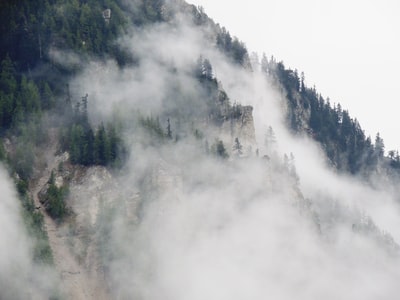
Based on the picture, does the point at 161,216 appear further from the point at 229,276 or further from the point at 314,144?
the point at 314,144

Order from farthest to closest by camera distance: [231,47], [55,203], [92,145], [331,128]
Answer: [331,128] < [231,47] < [92,145] < [55,203]

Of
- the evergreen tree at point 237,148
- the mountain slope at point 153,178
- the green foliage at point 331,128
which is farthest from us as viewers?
the green foliage at point 331,128

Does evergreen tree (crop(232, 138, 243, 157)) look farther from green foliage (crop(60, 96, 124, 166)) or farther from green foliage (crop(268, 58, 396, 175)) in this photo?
green foliage (crop(268, 58, 396, 175))

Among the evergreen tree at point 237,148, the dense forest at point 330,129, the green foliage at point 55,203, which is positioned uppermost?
the dense forest at point 330,129

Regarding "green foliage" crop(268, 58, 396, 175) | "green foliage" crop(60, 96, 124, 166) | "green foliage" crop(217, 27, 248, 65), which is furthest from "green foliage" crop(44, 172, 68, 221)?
"green foliage" crop(268, 58, 396, 175)

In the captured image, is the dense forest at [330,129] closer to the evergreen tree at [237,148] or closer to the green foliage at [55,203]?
the evergreen tree at [237,148]

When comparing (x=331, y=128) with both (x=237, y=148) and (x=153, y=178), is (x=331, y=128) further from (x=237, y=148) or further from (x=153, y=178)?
(x=153, y=178)

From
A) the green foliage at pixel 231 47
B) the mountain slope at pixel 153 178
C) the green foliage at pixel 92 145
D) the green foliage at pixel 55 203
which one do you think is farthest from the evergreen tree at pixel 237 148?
the green foliage at pixel 231 47

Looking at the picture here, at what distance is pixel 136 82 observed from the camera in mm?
146125

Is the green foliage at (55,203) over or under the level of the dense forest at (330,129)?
under

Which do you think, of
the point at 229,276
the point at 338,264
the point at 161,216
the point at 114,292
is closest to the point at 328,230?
the point at 338,264

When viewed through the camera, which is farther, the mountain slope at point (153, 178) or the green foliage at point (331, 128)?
the green foliage at point (331, 128)

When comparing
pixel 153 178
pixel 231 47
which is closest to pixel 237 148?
pixel 153 178

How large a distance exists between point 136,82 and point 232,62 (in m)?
38.7
